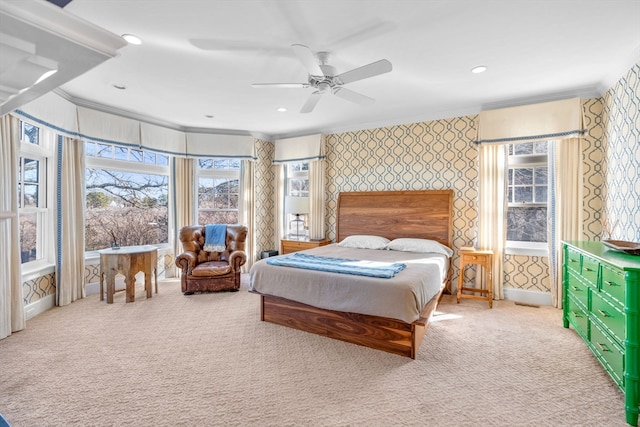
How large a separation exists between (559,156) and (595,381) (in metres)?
2.76

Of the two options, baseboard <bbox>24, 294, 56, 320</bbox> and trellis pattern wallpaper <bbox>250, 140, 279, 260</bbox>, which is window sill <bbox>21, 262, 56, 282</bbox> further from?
trellis pattern wallpaper <bbox>250, 140, 279, 260</bbox>

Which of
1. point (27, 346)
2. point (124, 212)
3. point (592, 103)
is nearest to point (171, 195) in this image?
point (124, 212)

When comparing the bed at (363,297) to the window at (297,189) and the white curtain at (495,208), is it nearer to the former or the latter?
the white curtain at (495,208)

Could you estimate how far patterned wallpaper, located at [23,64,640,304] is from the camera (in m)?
3.09

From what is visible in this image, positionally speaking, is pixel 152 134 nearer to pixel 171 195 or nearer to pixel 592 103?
pixel 171 195

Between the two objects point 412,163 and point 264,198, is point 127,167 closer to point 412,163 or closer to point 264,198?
point 264,198

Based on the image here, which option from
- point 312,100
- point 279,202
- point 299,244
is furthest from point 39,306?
point 312,100

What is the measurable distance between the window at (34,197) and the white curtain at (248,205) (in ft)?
9.14

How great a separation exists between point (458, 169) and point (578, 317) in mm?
2384

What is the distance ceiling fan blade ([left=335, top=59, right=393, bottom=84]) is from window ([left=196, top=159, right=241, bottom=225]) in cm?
363

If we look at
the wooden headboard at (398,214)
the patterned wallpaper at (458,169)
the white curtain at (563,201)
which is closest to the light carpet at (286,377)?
the white curtain at (563,201)

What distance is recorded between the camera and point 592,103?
375cm

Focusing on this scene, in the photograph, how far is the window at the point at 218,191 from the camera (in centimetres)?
584

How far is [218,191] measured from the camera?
593 centimetres
